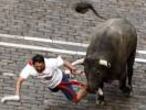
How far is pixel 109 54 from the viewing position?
343 inches

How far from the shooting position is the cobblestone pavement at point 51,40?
9672 millimetres

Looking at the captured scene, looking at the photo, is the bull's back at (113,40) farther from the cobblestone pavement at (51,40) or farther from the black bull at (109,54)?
the cobblestone pavement at (51,40)

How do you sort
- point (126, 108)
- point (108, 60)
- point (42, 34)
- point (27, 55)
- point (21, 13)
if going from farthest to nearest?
point (21, 13) < point (42, 34) < point (27, 55) < point (126, 108) < point (108, 60)

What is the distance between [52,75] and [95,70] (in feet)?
3.05

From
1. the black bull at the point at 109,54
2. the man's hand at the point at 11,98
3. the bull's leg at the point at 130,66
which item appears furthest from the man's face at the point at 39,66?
the bull's leg at the point at 130,66

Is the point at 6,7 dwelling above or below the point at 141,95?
above

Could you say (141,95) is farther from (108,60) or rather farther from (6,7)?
(6,7)

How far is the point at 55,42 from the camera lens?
1149 centimetres

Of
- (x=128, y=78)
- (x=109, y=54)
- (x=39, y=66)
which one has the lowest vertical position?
(x=128, y=78)

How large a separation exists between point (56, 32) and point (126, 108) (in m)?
3.10

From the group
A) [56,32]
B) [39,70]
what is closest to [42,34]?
[56,32]

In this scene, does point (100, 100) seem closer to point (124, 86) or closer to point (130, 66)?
point (124, 86)

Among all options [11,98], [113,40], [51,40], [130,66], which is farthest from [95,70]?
[51,40]

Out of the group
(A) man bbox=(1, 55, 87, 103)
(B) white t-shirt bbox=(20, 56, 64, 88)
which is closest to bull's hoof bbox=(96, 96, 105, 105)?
(A) man bbox=(1, 55, 87, 103)
